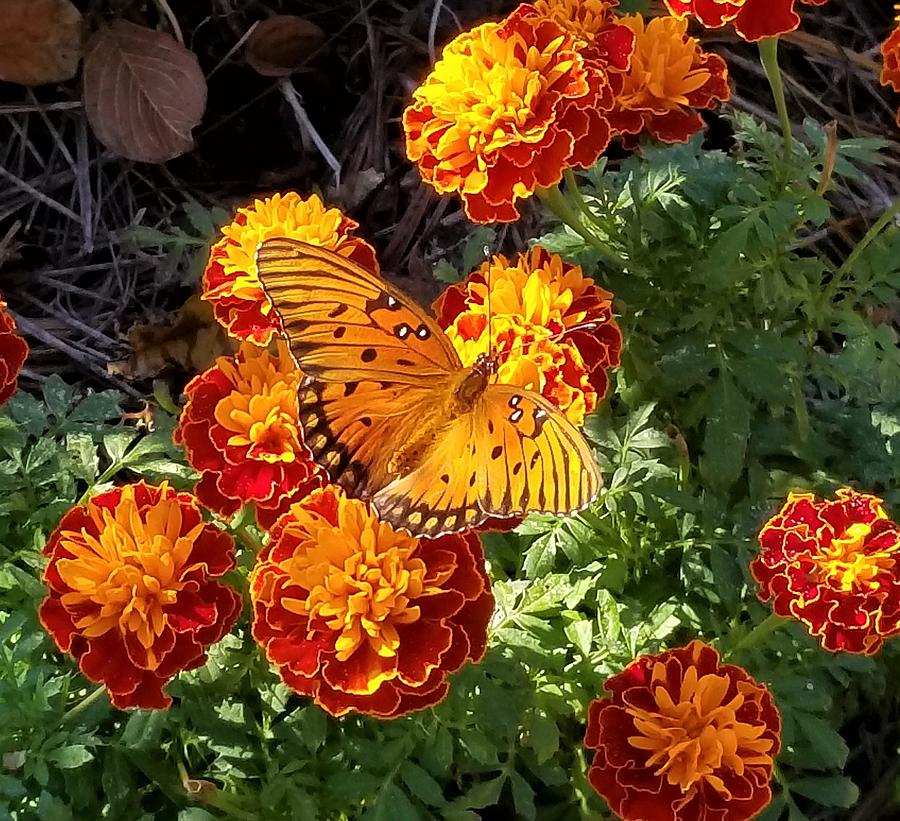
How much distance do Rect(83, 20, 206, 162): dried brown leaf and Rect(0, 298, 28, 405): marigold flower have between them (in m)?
1.31

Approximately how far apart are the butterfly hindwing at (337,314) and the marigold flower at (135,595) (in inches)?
10.4

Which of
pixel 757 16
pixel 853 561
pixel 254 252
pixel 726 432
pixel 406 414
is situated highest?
pixel 757 16

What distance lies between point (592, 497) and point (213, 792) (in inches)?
26.2

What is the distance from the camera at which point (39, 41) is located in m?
2.73

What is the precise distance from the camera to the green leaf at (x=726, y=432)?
178 cm

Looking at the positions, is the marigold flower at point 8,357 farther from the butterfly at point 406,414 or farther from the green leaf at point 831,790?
the green leaf at point 831,790

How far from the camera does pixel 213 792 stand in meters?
1.45

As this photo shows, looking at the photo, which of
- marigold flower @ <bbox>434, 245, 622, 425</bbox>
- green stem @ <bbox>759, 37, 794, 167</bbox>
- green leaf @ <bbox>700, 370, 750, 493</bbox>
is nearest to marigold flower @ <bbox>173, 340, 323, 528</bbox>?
marigold flower @ <bbox>434, 245, 622, 425</bbox>

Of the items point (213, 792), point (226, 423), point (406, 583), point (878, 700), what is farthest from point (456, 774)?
point (878, 700)

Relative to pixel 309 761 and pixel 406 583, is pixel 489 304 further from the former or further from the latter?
pixel 309 761

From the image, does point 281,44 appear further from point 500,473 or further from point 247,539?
point 500,473

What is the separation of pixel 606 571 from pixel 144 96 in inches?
67.1

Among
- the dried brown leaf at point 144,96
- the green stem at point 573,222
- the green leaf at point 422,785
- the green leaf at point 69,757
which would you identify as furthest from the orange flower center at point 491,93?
the dried brown leaf at point 144,96

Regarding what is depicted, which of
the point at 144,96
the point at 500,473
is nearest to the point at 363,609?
the point at 500,473
